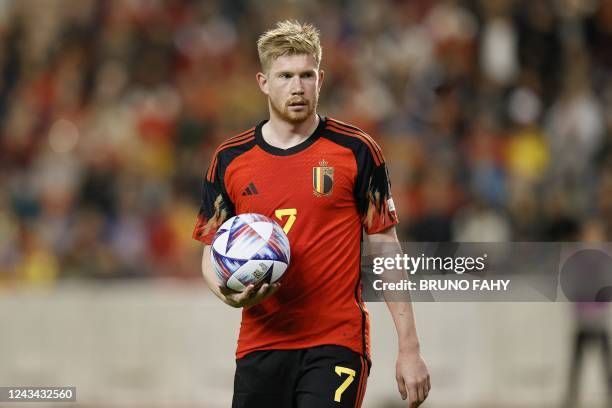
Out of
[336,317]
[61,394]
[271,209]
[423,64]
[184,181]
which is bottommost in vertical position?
[61,394]

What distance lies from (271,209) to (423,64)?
8.87 meters

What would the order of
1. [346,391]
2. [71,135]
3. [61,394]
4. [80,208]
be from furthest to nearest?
[71,135], [80,208], [61,394], [346,391]

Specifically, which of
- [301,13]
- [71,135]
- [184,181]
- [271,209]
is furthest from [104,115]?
[271,209]

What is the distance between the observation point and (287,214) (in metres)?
6.05

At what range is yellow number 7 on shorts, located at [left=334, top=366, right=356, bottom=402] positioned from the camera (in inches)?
229

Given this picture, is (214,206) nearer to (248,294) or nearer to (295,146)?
(295,146)

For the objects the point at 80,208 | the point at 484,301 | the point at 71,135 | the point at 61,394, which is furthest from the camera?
the point at 71,135

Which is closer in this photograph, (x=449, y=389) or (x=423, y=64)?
(x=449, y=389)

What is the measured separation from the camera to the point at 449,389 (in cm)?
1274

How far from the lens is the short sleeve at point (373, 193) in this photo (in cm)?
604

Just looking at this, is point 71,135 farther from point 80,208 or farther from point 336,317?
point 336,317

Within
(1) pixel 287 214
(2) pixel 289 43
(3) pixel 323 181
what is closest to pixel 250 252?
(1) pixel 287 214

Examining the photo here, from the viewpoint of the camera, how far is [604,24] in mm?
14562

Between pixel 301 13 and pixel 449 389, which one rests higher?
pixel 301 13
